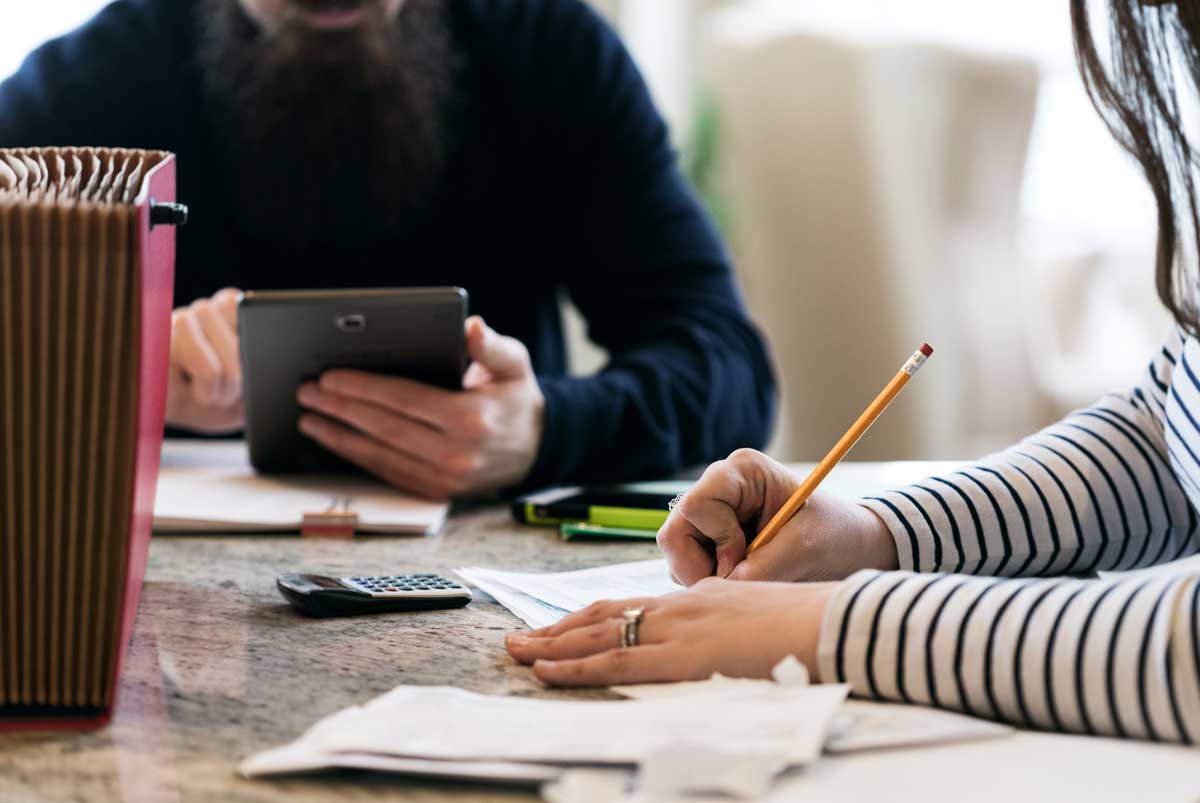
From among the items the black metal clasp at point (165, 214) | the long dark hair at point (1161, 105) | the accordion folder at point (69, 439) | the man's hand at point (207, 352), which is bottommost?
A: the man's hand at point (207, 352)

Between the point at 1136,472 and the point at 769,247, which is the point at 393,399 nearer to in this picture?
the point at 1136,472

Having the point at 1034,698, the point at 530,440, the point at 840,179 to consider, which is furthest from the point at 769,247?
the point at 1034,698

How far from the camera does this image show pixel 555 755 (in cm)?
57

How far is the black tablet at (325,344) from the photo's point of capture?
1212mm

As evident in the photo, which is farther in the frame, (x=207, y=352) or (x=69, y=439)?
(x=207, y=352)

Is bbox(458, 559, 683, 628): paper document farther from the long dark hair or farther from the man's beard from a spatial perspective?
the man's beard

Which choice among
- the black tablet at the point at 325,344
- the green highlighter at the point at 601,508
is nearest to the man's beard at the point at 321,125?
the black tablet at the point at 325,344

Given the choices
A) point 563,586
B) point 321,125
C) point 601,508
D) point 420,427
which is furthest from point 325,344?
point 321,125

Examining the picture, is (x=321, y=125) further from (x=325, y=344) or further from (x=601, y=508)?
(x=601, y=508)

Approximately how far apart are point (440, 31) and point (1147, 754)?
1555 millimetres

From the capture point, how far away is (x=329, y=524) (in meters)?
1.12

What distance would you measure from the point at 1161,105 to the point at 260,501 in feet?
2.58

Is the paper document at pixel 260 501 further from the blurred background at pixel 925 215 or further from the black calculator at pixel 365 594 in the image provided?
the blurred background at pixel 925 215

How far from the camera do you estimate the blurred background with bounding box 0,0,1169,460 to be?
3.23 m
